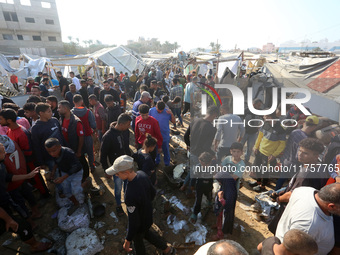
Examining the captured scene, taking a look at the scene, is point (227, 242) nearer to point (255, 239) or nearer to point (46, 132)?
point (255, 239)

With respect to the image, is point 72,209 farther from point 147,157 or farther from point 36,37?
point 36,37

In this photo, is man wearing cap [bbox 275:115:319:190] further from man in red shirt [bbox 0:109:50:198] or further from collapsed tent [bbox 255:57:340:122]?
man in red shirt [bbox 0:109:50:198]

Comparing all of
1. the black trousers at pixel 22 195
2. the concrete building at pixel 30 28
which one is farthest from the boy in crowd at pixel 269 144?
the concrete building at pixel 30 28

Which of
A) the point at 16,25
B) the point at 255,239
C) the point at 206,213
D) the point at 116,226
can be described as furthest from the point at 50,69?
the point at 16,25

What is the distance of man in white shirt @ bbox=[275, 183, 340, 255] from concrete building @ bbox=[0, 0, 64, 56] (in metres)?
41.7

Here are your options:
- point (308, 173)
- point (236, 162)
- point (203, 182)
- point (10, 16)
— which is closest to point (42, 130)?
point (203, 182)

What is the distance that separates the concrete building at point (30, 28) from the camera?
33406 mm

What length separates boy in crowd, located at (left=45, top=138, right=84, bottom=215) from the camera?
2846 mm

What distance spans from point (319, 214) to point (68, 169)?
3.65m

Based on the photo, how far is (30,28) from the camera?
119ft

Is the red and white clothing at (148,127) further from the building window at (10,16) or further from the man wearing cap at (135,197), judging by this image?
the building window at (10,16)

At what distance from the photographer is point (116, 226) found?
3375 millimetres

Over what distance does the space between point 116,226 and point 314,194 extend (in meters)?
3.28

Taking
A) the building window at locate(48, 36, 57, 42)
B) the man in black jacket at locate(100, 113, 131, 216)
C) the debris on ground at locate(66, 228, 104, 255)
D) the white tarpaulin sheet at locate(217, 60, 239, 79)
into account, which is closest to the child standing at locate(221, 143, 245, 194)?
the man in black jacket at locate(100, 113, 131, 216)
